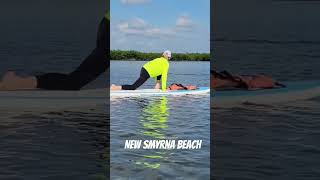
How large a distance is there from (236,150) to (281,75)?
20.9 feet

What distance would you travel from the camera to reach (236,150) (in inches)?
388

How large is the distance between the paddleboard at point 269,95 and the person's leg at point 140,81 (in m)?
1.98

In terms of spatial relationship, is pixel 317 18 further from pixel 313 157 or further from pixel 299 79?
pixel 313 157

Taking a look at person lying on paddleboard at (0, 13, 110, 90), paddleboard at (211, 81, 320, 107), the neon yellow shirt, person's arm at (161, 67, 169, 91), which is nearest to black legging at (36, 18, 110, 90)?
person lying on paddleboard at (0, 13, 110, 90)

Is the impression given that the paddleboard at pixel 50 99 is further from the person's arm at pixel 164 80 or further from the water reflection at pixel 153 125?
the person's arm at pixel 164 80

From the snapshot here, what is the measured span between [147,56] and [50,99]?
368cm

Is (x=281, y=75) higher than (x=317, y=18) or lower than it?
lower

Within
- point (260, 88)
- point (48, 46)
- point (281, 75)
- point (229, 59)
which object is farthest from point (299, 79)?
point (48, 46)

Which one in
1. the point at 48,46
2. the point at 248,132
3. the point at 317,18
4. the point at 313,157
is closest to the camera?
the point at 313,157

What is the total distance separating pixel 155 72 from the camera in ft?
38.8

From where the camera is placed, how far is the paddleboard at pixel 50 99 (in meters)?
13.0

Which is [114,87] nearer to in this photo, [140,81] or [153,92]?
[140,81]

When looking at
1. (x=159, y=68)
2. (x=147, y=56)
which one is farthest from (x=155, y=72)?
(x=147, y=56)

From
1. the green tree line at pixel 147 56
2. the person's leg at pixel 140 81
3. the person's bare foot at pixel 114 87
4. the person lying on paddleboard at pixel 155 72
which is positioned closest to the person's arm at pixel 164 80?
the person lying on paddleboard at pixel 155 72
